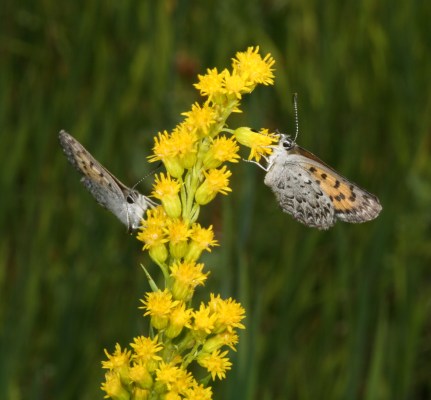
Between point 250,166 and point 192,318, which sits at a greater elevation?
point 250,166

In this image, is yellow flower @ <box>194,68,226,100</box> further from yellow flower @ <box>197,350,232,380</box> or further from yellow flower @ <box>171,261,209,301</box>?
yellow flower @ <box>197,350,232,380</box>

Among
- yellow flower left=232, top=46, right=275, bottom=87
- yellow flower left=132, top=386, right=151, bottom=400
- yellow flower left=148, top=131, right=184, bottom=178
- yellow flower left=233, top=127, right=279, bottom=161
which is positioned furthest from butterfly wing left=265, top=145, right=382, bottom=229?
yellow flower left=132, top=386, right=151, bottom=400

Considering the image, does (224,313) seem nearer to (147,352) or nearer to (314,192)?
(147,352)

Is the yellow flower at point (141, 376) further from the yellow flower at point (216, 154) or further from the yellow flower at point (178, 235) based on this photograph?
the yellow flower at point (216, 154)

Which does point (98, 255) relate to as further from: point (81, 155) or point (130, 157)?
point (81, 155)

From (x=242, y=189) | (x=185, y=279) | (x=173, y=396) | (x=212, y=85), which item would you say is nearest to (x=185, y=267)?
(x=185, y=279)

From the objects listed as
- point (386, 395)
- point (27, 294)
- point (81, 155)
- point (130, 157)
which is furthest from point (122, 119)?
point (81, 155)

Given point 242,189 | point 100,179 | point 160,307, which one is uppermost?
point 242,189
